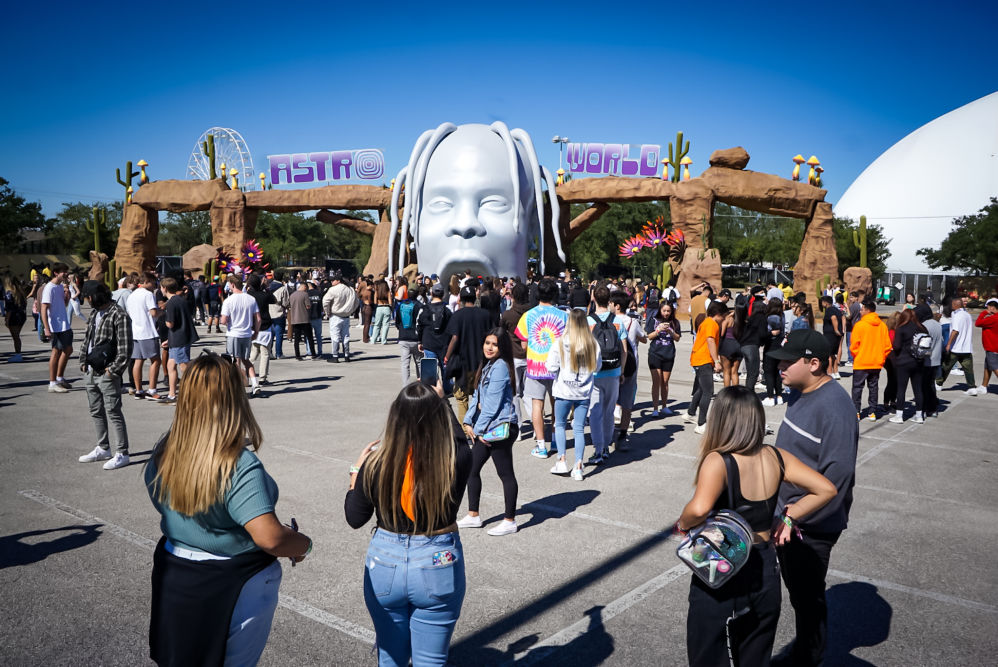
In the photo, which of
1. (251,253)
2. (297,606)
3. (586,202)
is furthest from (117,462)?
(586,202)

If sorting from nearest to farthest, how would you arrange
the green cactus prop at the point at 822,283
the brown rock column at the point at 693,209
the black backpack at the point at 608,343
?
the black backpack at the point at 608,343, the green cactus prop at the point at 822,283, the brown rock column at the point at 693,209

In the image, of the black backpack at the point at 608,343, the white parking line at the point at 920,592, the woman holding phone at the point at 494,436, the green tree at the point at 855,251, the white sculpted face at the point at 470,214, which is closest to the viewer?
the white parking line at the point at 920,592

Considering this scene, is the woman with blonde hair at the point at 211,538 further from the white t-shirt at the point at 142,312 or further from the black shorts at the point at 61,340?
the black shorts at the point at 61,340

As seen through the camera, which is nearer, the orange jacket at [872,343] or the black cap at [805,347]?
the black cap at [805,347]

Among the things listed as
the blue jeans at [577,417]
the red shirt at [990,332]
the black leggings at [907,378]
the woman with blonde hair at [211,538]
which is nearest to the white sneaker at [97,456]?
the blue jeans at [577,417]

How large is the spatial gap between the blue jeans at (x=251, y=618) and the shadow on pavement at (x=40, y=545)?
9.29 ft

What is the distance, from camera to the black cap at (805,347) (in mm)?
3314

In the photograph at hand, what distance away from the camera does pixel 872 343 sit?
864cm

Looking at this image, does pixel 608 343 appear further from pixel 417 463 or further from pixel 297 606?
pixel 417 463

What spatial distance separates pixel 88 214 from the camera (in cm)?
6406

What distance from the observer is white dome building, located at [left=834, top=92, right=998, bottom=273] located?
69.5m

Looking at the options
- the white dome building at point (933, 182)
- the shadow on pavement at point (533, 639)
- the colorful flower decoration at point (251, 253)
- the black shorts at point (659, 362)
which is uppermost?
the white dome building at point (933, 182)

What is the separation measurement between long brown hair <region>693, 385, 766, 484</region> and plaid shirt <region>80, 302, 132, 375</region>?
5654mm

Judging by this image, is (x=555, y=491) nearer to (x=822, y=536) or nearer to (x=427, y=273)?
(x=822, y=536)
